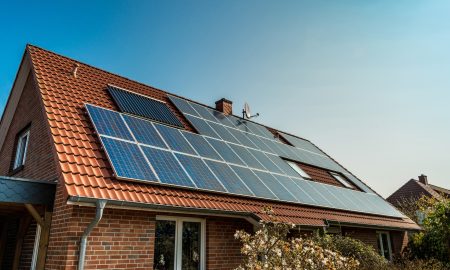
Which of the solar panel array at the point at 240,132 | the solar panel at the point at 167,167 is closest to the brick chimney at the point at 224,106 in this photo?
the solar panel array at the point at 240,132

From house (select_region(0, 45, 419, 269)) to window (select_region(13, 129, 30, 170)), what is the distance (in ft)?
0.12

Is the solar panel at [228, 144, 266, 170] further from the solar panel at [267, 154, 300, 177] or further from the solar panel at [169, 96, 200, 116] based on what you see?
the solar panel at [169, 96, 200, 116]

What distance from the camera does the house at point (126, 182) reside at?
6.70m

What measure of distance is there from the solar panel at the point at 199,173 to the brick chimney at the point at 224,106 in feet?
24.5

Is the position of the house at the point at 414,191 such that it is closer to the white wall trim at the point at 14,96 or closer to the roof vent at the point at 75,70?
the roof vent at the point at 75,70

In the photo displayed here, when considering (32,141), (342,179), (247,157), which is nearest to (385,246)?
(342,179)

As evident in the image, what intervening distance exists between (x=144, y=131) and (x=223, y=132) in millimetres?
4210

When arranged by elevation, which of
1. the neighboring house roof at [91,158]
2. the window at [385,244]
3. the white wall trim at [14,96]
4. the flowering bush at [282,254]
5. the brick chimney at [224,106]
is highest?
the brick chimney at [224,106]

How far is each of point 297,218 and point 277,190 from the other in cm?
113

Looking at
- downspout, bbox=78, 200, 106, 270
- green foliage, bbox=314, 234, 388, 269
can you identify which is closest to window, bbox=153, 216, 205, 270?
downspout, bbox=78, 200, 106, 270

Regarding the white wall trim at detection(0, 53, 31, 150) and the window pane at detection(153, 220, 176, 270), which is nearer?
the window pane at detection(153, 220, 176, 270)

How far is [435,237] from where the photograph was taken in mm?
15156

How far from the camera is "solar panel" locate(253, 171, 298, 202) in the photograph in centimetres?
1048

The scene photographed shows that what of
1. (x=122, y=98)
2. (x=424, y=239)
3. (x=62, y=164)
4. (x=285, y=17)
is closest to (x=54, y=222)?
(x=62, y=164)
